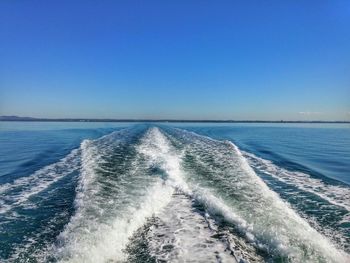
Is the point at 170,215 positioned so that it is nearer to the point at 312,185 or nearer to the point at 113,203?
the point at 113,203

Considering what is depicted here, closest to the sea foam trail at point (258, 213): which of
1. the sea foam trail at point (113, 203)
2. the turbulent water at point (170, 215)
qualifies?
the turbulent water at point (170, 215)

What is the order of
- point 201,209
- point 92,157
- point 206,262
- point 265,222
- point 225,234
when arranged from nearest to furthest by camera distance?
1. point 206,262
2. point 225,234
3. point 265,222
4. point 201,209
5. point 92,157

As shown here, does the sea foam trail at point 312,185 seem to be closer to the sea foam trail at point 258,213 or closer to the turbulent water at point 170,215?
the turbulent water at point 170,215

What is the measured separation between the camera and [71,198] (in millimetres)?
9188

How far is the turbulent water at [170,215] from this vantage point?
5.78 metres

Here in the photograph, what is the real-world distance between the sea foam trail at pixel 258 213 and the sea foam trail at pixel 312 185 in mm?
1228

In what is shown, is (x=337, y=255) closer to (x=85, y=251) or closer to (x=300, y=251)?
(x=300, y=251)

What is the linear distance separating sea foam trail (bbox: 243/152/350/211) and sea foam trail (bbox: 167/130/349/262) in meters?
1.23

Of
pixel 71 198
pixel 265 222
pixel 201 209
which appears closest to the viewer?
pixel 265 222

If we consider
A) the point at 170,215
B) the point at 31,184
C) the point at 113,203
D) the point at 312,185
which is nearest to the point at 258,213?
the point at 170,215

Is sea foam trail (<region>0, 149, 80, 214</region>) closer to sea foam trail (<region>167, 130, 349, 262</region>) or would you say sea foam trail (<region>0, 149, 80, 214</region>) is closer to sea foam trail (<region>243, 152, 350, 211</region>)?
sea foam trail (<region>167, 130, 349, 262</region>)

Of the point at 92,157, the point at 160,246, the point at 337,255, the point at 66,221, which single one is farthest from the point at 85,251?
the point at 92,157

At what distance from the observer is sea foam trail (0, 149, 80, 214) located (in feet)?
29.6

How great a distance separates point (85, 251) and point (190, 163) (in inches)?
349
